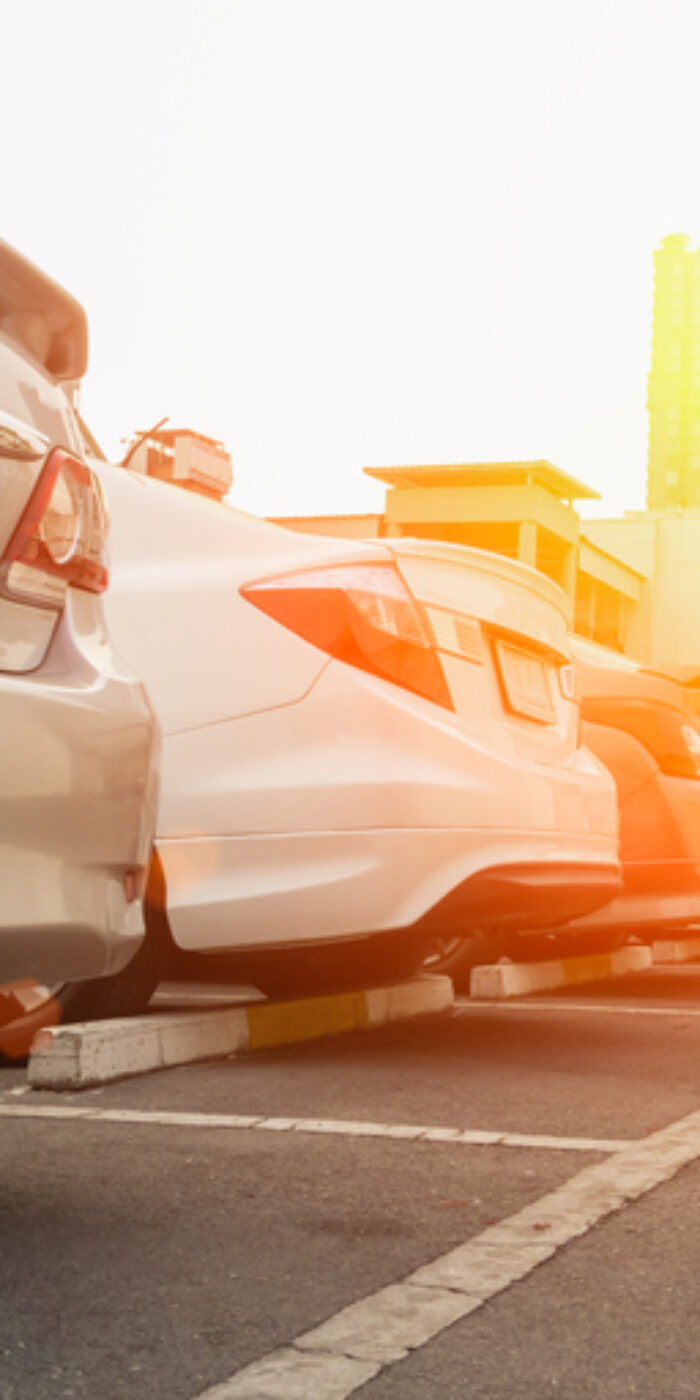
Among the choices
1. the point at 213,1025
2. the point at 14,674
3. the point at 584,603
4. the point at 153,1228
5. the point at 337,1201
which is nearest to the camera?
the point at 14,674

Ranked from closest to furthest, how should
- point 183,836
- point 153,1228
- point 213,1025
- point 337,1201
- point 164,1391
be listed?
point 164,1391, point 153,1228, point 337,1201, point 183,836, point 213,1025

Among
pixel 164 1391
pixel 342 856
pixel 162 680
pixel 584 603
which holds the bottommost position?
pixel 164 1391

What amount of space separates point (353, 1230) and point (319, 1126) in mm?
1014

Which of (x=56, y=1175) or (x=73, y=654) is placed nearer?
(x=73, y=654)

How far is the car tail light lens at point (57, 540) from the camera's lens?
3000 millimetres

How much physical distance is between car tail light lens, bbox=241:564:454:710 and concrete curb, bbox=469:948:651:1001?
254cm

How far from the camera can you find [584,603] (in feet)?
154

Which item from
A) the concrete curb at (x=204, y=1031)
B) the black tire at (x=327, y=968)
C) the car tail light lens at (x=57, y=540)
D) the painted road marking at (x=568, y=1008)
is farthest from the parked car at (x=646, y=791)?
the car tail light lens at (x=57, y=540)

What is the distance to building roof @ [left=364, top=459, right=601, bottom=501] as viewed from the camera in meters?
41.4

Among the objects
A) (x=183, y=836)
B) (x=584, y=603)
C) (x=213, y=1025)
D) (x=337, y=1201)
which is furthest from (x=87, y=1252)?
(x=584, y=603)

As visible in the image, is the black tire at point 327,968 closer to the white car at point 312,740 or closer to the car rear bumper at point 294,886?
the white car at point 312,740

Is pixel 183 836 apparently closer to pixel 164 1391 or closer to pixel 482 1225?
pixel 482 1225

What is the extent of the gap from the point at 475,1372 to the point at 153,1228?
959 millimetres

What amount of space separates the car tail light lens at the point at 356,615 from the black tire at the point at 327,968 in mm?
729
